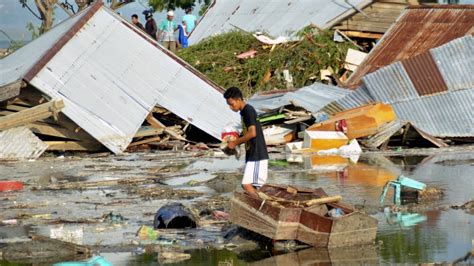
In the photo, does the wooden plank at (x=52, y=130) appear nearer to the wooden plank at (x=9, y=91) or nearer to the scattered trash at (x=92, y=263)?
the wooden plank at (x=9, y=91)

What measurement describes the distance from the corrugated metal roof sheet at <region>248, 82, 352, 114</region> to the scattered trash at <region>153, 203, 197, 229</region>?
10.5 metres

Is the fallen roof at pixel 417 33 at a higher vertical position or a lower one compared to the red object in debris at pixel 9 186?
higher

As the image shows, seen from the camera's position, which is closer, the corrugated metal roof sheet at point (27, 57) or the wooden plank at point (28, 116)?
the wooden plank at point (28, 116)

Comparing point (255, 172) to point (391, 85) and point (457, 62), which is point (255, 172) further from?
point (457, 62)

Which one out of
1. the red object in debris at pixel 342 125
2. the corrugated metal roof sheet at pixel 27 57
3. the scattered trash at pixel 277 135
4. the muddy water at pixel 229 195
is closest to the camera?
the muddy water at pixel 229 195

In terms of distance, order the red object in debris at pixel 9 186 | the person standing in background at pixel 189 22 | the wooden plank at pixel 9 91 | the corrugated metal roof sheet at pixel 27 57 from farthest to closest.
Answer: the person standing in background at pixel 189 22 < the corrugated metal roof sheet at pixel 27 57 < the wooden plank at pixel 9 91 < the red object in debris at pixel 9 186

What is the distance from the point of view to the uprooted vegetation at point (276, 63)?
26891 millimetres

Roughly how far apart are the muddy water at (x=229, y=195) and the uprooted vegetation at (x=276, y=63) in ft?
23.0

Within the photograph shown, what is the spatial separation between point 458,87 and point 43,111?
27.1ft

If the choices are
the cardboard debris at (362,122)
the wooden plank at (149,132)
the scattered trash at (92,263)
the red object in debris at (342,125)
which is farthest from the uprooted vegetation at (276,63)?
the scattered trash at (92,263)

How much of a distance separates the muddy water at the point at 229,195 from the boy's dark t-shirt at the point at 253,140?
0.95m

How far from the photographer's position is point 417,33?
83.1 feet

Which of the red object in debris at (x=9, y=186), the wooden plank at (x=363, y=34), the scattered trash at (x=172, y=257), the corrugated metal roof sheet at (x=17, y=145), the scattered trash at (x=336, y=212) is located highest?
the wooden plank at (x=363, y=34)

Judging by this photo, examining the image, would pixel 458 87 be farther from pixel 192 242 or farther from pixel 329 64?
pixel 192 242
